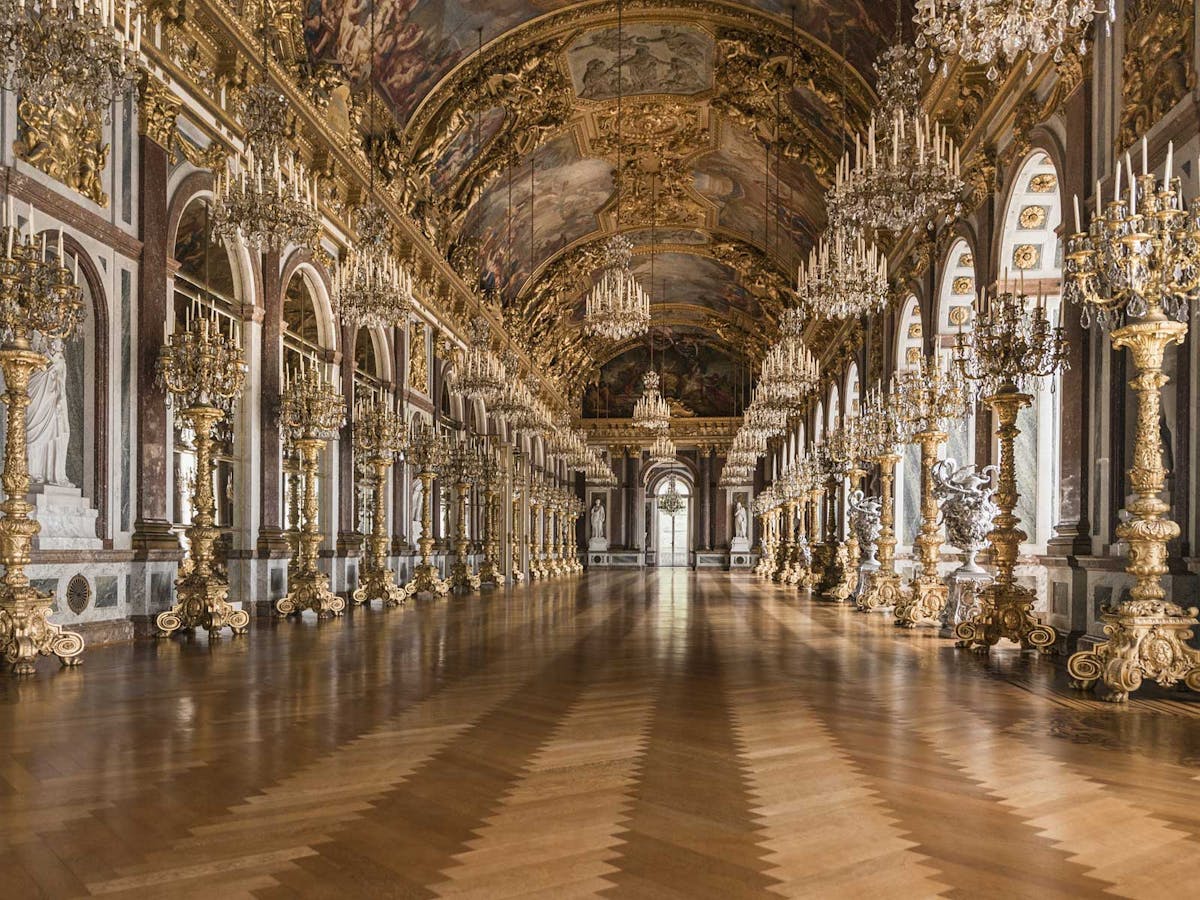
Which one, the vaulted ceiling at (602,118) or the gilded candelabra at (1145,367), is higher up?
the vaulted ceiling at (602,118)

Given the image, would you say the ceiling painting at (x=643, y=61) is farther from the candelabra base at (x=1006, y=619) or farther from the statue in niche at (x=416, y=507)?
the candelabra base at (x=1006, y=619)

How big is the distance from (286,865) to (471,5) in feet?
55.9

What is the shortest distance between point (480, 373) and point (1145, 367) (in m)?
12.8

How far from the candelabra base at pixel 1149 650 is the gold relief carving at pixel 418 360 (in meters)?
16.0

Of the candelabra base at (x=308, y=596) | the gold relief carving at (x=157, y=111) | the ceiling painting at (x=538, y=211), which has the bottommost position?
the candelabra base at (x=308, y=596)

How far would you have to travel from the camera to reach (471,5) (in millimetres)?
17828

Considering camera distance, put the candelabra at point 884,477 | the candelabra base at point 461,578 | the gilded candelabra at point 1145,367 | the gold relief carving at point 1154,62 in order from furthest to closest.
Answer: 1. the candelabra base at point 461,578
2. the candelabra at point 884,477
3. the gold relief carving at point 1154,62
4. the gilded candelabra at point 1145,367

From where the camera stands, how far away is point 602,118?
23.4 m

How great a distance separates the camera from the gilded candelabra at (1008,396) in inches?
359

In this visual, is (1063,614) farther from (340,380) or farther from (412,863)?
(340,380)

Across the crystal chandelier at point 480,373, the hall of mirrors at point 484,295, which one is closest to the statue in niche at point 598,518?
the hall of mirrors at point 484,295

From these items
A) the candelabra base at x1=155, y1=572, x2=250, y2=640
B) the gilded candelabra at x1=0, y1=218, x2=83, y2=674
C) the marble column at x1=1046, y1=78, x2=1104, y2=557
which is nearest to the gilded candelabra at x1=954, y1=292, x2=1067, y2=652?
the marble column at x1=1046, y1=78, x2=1104, y2=557

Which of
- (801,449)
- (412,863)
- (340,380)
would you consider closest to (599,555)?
(801,449)

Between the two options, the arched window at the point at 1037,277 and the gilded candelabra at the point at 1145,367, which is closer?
the gilded candelabra at the point at 1145,367
